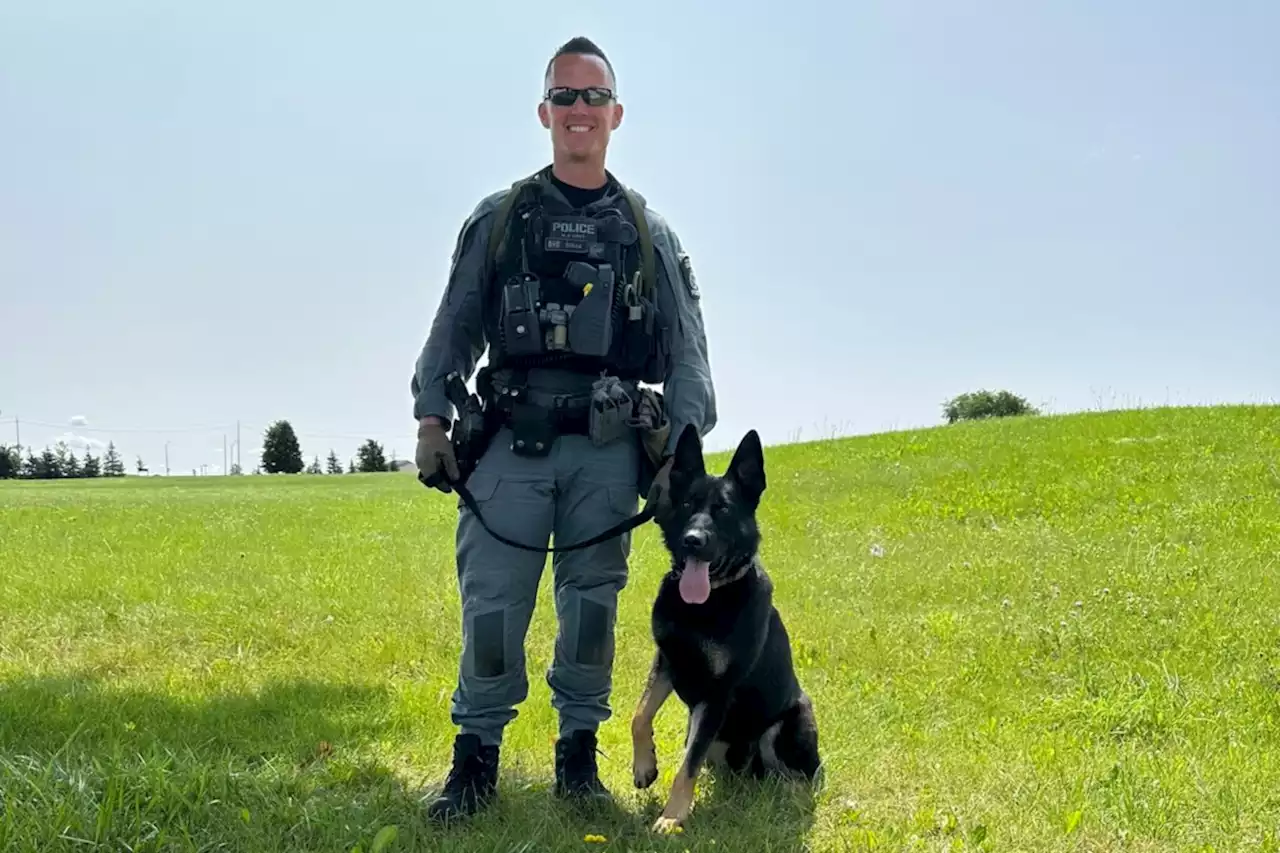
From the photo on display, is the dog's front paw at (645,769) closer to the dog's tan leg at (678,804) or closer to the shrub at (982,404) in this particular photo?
the dog's tan leg at (678,804)

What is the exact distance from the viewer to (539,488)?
3.79m

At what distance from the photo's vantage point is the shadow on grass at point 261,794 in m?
3.15

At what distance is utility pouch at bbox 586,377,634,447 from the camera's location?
365 centimetres

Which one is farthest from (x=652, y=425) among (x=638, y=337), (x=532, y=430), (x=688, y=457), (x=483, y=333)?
(x=483, y=333)

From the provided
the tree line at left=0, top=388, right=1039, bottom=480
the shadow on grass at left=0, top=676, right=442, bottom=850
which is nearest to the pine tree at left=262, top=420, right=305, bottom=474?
the tree line at left=0, top=388, right=1039, bottom=480

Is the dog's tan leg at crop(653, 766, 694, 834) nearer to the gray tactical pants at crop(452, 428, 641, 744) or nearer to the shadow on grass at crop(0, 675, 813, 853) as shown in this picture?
the shadow on grass at crop(0, 675, 813, 853)

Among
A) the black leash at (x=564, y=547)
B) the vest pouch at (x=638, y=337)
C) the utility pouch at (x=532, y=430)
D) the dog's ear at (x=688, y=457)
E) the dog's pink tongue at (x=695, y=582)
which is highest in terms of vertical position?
the vest pouch at (x=638, y=337)

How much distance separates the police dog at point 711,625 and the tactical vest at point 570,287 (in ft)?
1.58

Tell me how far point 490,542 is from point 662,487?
688 millimetres

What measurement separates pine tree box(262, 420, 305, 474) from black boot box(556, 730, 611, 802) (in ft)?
189

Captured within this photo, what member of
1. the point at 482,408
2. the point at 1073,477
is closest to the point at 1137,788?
the point at 482,408

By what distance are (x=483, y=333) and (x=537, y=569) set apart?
1.00 meters

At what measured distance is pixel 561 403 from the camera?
376 cm

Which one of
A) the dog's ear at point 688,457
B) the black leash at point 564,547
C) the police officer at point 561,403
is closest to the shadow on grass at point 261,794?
the police officer at point 561,403
